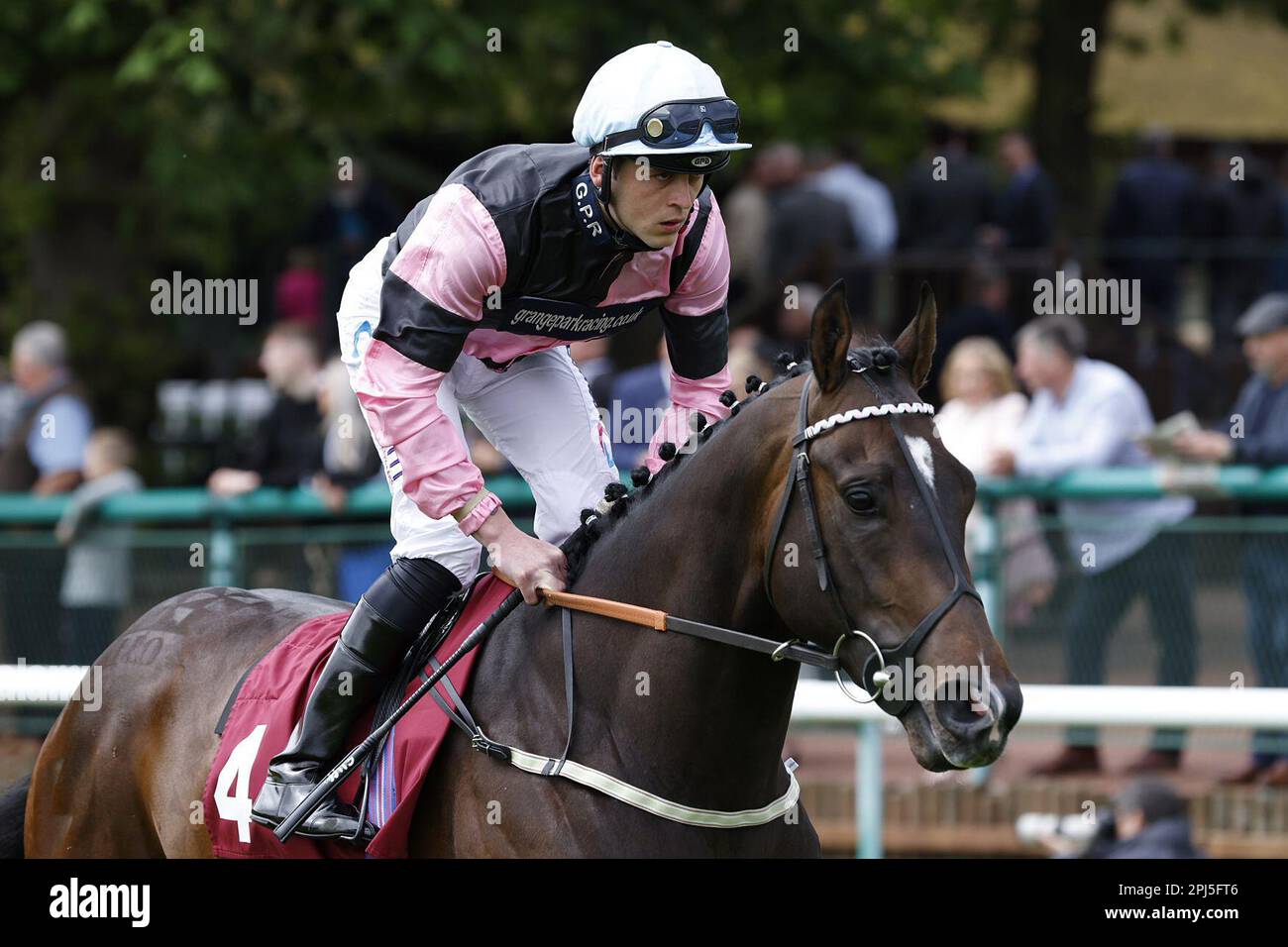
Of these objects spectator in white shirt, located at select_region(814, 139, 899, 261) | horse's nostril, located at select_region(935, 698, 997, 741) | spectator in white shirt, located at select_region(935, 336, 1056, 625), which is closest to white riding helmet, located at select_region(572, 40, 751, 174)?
horse's nostril, located at select_region(935, 698, 997, 741)

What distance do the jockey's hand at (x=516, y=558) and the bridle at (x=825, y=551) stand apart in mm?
542

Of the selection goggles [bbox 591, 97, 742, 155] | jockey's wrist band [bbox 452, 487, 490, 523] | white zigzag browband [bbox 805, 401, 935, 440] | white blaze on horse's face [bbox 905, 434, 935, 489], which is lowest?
jockey's wrist band [bbox 452, 487, 490, 523]

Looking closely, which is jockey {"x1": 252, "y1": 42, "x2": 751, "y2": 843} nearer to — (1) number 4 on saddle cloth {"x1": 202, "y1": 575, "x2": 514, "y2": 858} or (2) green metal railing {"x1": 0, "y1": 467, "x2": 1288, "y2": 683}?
(1) number 4 on saddle cloth {"x1": 202, "y1": 575, "x2": 514, "y2": 858}

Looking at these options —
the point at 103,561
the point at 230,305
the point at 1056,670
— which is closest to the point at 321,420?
the point at 230,305

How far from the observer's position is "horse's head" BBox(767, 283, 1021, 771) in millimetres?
3332

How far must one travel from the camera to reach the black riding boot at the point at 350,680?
409 cm

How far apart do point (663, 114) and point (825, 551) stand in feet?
3.23

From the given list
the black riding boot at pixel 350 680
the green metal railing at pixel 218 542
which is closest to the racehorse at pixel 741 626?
the black riding boot at pixel 350 680

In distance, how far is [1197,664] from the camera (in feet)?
23.1

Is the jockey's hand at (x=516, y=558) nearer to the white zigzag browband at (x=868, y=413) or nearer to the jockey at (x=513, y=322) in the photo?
the jockey at (x=513, y=322)

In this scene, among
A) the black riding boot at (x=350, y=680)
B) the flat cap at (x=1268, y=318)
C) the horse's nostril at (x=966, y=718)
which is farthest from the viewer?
the flat cap at (x=1268, y=318)

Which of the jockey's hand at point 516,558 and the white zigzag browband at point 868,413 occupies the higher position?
the white zigzag browband at point 868,413

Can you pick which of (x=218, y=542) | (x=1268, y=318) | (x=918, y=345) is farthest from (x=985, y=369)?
(x=918, y=345)
